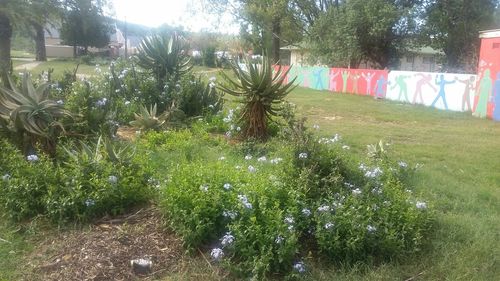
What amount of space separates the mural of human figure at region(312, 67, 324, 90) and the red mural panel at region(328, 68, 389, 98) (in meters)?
1.18

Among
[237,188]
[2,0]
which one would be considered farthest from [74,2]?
[237,188]

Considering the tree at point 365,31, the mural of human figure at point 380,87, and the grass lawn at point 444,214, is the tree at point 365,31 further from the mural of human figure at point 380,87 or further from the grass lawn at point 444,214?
the grass lawn at point 444,214

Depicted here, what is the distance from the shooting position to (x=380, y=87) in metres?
22.6

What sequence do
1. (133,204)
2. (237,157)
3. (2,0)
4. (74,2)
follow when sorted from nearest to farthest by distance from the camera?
1. (133,204)
2. (237,157)
3. (2,0)
4. (74,2)

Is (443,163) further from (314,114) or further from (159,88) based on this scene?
(314,114)

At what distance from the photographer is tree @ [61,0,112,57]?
4731cm

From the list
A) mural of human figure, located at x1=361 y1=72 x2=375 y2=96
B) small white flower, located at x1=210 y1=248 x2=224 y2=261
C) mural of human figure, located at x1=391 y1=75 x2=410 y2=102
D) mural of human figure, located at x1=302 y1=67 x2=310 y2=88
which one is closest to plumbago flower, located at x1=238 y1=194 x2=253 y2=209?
small white flower, located at x1=210 y1=248 x2=224 y2=261

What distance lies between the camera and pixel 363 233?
357 centimetres

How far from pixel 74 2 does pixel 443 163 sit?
37.7 metres

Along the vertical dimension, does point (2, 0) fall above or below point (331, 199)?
above

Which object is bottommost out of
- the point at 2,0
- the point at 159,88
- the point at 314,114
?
the point at 314,114

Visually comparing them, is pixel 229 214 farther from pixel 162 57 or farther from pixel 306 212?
pixel 162 57

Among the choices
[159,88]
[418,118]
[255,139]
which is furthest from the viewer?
[418,118]

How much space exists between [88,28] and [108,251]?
53083 mm
